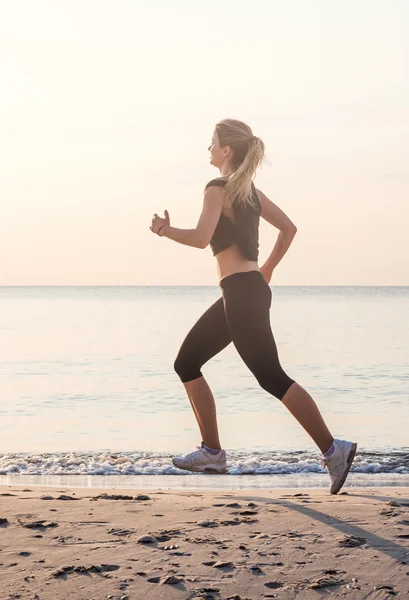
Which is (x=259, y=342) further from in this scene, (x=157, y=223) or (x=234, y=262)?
(x=157, y=223)

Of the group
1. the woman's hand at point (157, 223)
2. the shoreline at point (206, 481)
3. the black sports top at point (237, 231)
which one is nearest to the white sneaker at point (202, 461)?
the shoreline at point (206, 481)

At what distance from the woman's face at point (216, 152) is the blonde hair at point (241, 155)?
1.0 inches

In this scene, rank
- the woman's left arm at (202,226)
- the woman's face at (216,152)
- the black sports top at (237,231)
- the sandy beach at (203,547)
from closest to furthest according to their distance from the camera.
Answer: the sandy beach at (203,547)
the woman's left arm at (202,226)
the black sports top at (237,231)
the woman's face at (216,152)

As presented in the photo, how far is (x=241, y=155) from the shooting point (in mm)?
A: 5391

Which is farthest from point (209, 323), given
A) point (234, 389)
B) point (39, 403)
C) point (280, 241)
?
point (234, 389)

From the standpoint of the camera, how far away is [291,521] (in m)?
4.70

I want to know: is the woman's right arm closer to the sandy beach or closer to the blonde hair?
the blonde hair

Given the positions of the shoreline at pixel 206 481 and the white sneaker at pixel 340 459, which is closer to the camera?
the white sneaker at pixel 340 459

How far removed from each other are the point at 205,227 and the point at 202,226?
0.02 m

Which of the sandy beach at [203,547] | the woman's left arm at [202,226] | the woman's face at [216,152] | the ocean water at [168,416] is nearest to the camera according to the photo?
the sandy beach at [203,547]

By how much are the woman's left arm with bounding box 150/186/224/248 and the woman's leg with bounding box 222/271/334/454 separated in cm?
30

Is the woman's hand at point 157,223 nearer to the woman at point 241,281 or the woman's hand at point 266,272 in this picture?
the woman at point 241,281

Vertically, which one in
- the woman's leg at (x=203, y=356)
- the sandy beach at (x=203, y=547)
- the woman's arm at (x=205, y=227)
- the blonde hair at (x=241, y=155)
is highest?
the blonde hair at (x=241, y=155)

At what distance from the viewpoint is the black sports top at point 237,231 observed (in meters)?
5.21
